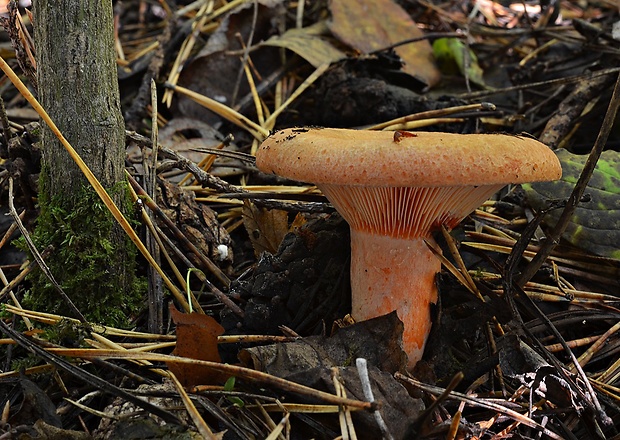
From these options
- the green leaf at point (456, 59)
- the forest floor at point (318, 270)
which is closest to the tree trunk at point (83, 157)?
the forest floor at point (318, 270)

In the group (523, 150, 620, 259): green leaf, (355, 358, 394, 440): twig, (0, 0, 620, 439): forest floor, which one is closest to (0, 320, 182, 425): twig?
(0, 0, 620, 439): forest floor

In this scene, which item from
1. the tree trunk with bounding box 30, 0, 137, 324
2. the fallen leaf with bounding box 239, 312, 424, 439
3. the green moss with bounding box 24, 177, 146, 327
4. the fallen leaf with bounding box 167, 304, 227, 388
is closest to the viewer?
the fallen leaf with bounding box 239, 312, 424, 439

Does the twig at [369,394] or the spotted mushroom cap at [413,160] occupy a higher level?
the spotted mushroom cap at [413,160]

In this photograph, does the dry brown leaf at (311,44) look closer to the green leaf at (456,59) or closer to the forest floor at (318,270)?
the forest floor at (318,270)

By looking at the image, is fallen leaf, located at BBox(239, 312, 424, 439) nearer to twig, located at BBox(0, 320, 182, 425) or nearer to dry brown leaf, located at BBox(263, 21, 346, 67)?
twig, located at BBox(0, 320, 182, 425)

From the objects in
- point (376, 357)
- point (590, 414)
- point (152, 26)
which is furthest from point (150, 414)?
point (152, 26)

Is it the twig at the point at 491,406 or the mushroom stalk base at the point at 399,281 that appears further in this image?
the mushroom stalk base at the point at 399,281
